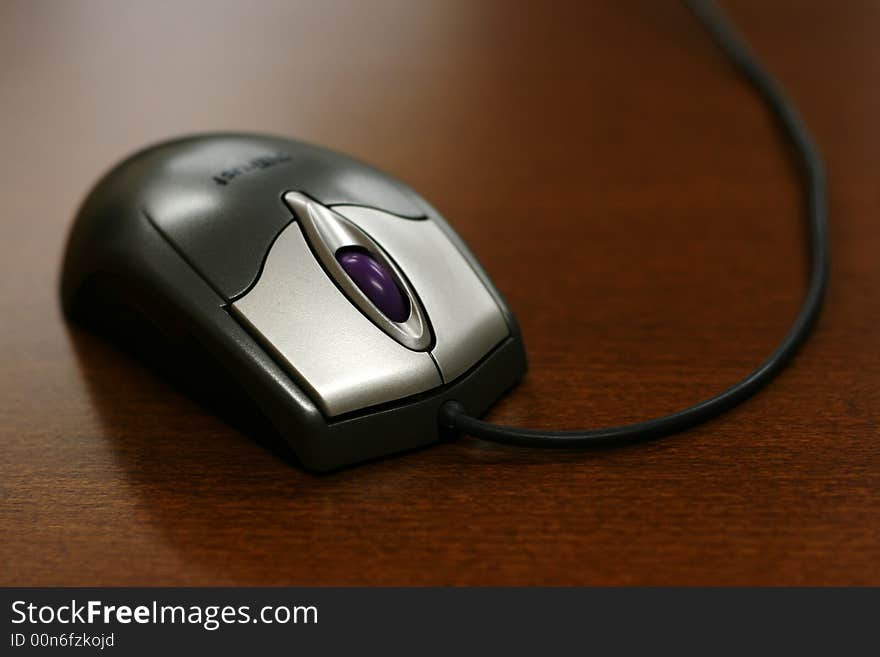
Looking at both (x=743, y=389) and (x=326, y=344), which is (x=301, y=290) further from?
(x=743, y=389)

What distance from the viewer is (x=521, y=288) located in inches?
20.0

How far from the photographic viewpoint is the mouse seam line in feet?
1.30

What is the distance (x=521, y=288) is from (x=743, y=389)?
0.42 feet

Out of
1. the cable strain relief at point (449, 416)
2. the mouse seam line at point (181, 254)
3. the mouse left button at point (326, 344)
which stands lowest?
the cable strain relief at point (449, 416)

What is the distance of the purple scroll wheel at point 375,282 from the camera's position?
0.40 meters

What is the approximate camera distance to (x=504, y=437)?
39 cm

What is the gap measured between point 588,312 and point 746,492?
0.14 metres

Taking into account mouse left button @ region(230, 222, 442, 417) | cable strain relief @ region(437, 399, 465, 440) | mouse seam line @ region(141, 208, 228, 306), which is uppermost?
mouse seam line @ region(141, 208, 228, 306)

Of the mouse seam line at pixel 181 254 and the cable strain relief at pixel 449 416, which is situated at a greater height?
the mouse seam line at pixel 181 254

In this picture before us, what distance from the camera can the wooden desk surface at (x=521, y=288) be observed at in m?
0.35

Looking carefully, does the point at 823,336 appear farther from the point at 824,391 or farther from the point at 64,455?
the point at 64,455

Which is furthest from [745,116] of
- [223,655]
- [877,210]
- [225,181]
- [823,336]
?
[223,655]

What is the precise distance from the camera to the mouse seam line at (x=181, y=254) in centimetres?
40

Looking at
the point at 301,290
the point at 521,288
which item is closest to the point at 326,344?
the point at 301,290
